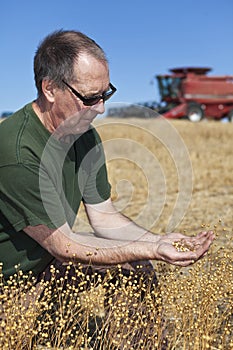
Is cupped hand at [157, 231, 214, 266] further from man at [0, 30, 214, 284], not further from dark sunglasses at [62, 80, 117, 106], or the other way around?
dark sunglasses at [62, 80, 117, 106]

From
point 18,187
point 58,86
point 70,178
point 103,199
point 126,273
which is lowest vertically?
point 126,273

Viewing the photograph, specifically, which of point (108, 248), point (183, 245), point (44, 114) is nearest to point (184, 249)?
point (183, 245)

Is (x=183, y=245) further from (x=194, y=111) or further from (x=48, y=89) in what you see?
(x=194, y=111)

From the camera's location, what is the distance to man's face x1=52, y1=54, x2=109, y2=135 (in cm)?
240

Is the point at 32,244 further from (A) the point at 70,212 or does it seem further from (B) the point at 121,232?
(B) the point at 121,232

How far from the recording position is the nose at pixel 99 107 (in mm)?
2467

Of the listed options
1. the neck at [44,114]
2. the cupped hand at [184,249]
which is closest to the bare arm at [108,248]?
the cupped hand at [184,249]

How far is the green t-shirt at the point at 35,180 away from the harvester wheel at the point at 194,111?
22271mm

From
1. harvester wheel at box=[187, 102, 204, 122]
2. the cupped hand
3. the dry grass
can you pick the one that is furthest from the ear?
harvester wheel at box=[187, 102, 204, 122]

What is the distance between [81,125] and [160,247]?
2.33 feet

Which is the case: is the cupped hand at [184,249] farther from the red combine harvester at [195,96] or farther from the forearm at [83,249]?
the red combine harvester at [195,96]

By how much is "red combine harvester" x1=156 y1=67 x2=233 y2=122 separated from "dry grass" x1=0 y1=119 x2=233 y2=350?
9.19 m

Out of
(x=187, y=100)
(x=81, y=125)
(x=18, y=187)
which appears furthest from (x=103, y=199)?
(x=187, y=100)

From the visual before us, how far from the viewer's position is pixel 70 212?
283 centimetres
